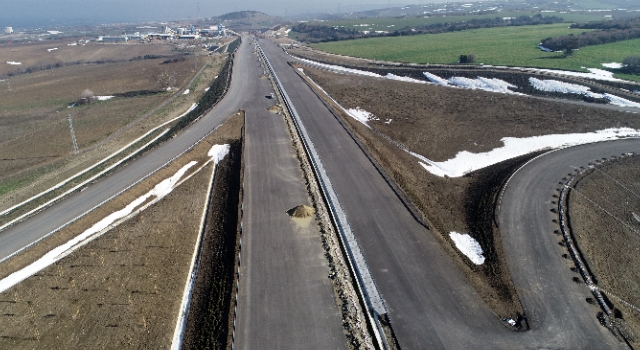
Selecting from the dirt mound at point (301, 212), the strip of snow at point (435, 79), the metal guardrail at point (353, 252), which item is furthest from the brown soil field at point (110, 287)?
the strip of snow at point (435, 79)

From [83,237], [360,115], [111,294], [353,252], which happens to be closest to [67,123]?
[83,237]

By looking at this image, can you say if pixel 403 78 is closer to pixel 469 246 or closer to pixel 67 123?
pixel 469 246

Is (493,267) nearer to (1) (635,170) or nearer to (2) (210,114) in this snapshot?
(1) (635,170)

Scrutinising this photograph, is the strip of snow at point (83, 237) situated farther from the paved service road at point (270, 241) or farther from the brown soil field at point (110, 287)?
the paved service road at point (270, 241)

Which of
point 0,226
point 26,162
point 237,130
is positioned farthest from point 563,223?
point 26,162

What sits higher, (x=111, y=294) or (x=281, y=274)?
(x=281, y=274)

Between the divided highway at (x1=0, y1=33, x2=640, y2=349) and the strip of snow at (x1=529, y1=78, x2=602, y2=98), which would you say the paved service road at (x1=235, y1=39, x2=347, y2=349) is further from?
the strip of snow at (x1=529, y1=78, x2=602, y2=98)

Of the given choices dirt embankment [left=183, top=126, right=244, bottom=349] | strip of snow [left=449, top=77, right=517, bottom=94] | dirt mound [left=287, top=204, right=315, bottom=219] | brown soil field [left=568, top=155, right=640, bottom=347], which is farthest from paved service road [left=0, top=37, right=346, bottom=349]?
strip of snow [left=449, top=77, right=517, bottom=94]
